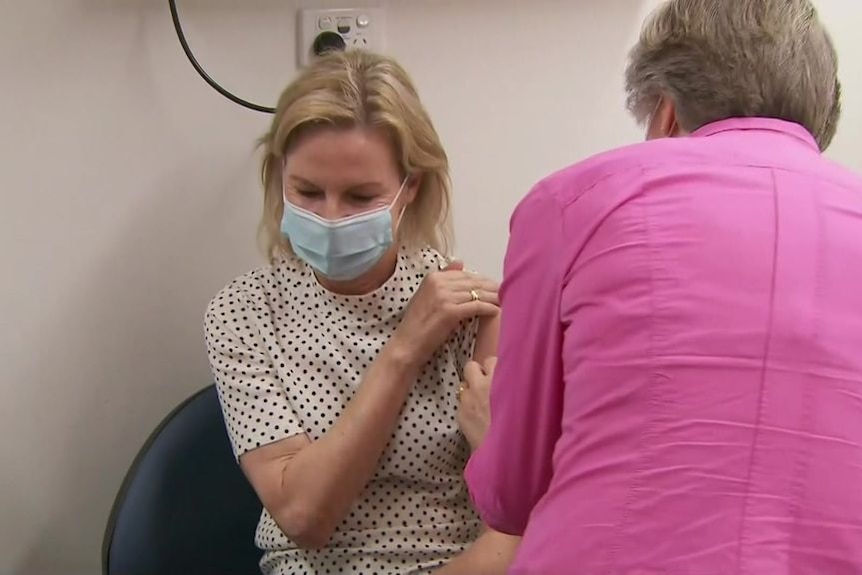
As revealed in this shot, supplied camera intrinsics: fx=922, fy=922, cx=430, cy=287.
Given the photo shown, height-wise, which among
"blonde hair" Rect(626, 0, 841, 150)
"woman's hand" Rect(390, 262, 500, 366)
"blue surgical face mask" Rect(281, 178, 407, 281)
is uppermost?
"blonde hair" Rect(626, 0, 841, 150)

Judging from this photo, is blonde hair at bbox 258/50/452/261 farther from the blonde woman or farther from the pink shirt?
the pink shirt

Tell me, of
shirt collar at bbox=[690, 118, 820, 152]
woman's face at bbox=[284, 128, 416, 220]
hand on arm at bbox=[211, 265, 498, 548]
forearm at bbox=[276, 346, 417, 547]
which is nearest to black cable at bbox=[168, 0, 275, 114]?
woman's face at bbox=[284, 128, 416, 220]

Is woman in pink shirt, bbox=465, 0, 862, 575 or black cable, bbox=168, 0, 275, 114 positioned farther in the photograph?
black cable, bbox=168, 0, 275, 114

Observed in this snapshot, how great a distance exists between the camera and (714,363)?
2.87 feet

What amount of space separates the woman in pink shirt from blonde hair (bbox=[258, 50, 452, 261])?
491mm

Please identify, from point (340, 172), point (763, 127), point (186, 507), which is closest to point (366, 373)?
point (340, 172)

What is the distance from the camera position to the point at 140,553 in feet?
4.90

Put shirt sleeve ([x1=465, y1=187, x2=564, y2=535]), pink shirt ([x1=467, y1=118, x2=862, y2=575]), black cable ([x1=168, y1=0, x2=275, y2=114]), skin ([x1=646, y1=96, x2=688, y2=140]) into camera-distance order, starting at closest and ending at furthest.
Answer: pink shirt ([x1=467, y1=118, x2=862, y2=575]), shirt sleeve ([x1=465, y1=187, x2=564, y2=535]), skin ([x1=646, y1=96, x2=688, y2=140]), black cable ([x1=168, y1=0, x2=275, y2=114])

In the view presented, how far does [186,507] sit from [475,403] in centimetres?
56

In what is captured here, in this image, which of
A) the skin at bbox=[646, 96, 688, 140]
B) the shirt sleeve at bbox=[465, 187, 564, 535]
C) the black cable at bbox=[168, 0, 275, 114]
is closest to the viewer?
the shirt sleeve at bbox=[465, 187, 564, 535]

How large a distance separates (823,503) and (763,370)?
0.14 m

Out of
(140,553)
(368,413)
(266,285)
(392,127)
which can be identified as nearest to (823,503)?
(368,413)

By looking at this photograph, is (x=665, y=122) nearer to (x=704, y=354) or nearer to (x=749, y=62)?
(x=749, y=62)

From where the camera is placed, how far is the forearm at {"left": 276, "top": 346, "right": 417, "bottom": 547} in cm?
133
